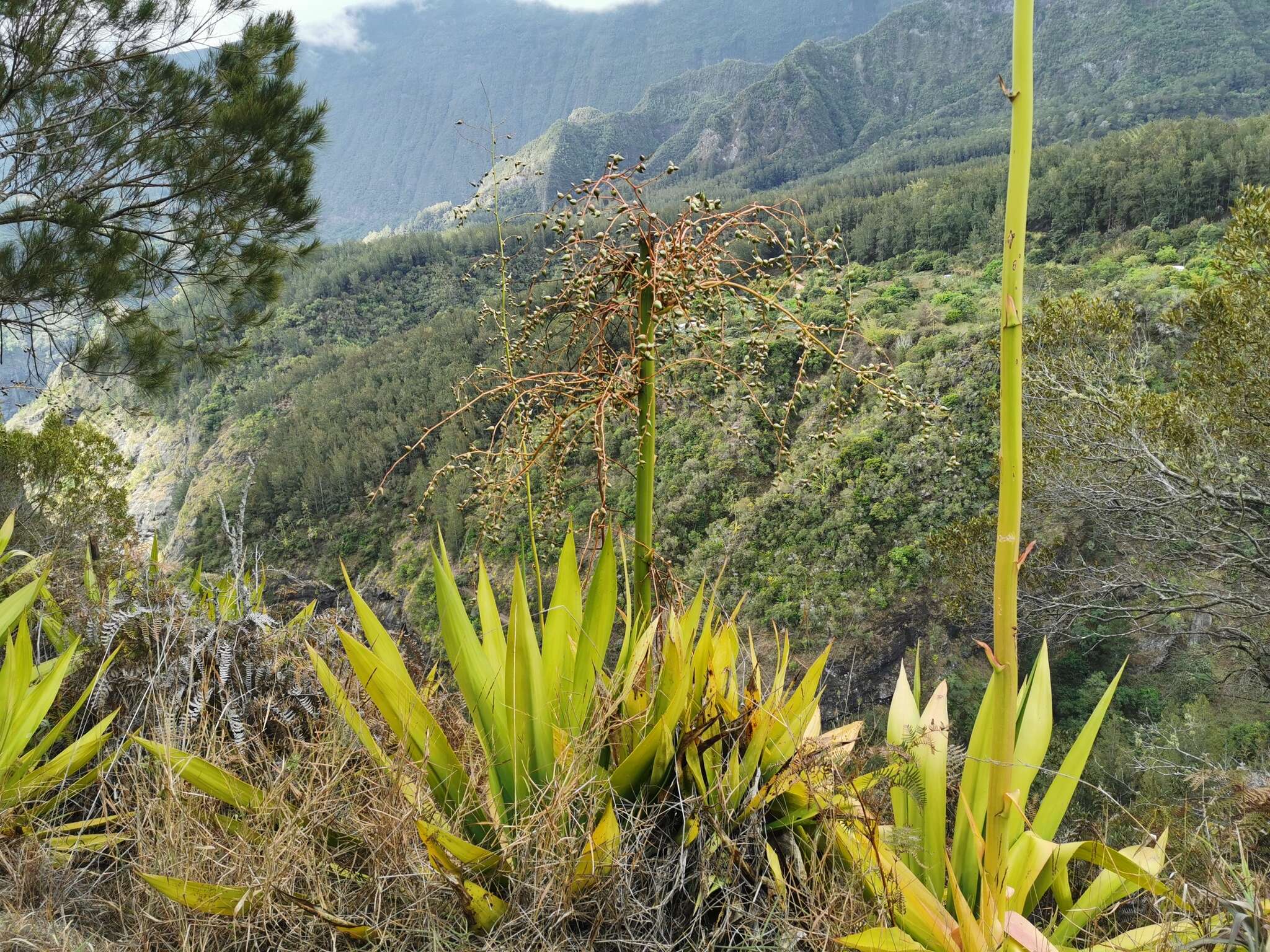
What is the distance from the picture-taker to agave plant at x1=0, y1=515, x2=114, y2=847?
1736 millimetres

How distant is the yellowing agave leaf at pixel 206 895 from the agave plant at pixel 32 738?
637mm

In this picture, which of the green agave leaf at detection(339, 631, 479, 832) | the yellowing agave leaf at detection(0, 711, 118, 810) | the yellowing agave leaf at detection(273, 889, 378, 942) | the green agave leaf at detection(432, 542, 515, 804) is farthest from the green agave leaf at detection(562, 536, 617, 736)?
the yellowing agave leaf at detection(0, 711, 118, 810)

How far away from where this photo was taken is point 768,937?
1.23 m

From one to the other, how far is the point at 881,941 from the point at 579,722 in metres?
0.67

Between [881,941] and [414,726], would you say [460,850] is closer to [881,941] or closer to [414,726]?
[414,726]

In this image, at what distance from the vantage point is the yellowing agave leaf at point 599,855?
124 centimetres

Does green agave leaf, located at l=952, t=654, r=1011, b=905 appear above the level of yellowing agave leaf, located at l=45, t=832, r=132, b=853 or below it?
below

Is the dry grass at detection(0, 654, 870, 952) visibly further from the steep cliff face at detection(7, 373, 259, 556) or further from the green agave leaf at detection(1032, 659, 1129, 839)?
the steep cliff face at detection(7, 373, 259, 556)

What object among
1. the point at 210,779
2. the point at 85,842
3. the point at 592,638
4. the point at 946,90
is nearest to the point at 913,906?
the point at 592,638

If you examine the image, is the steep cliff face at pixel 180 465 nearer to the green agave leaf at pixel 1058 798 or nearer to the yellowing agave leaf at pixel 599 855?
the yellowing agave leaf at pixel 599 855

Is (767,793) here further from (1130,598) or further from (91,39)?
(1130,598)

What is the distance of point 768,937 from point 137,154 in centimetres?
772

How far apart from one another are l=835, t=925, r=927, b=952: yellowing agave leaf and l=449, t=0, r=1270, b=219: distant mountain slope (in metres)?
46.7

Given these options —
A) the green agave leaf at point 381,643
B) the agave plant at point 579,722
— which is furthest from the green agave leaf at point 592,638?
the green agave leaf at point 381,643
